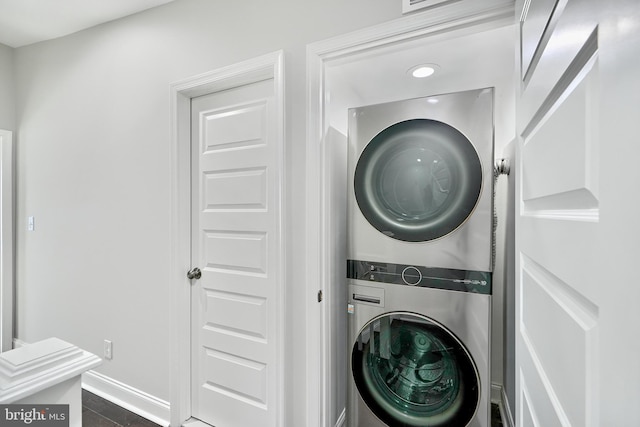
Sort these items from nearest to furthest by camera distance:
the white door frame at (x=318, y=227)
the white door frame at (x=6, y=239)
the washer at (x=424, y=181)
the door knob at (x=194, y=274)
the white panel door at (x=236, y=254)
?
1. the washer at (x=424, y=181)
2. the white door frame at (x=318, y=227)
3. the white panel door at (x=236, y=254)
4. the door knob at (x=194, y=274)
5. the white door frame at (x=6, y=239)

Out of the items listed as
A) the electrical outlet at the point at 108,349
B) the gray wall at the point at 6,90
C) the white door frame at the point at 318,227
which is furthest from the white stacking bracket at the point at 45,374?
the gray wall at the point at 6,90

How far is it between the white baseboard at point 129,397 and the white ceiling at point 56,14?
253 centimetres

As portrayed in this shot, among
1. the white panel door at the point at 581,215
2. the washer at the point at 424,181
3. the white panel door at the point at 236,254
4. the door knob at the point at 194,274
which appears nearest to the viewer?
the white panel door at the point at 581,215

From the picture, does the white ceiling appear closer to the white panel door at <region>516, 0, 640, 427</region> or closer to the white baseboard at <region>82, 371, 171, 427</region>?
the white panel door at <region>516, 0, 640, 427</region>

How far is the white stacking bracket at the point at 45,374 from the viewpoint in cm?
45

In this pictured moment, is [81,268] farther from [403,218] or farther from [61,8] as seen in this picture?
[403,218]

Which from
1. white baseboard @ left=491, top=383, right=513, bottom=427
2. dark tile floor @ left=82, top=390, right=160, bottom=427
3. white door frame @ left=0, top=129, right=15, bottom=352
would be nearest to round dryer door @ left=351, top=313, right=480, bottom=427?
white baseboard @ left=491, top=383, right=513, bottom=427

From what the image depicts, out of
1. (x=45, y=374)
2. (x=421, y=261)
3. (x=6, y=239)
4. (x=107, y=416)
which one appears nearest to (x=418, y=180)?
(x=421, y=261)

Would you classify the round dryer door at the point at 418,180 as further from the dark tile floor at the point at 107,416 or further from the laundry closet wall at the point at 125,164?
the dark tile floor at the point at 107,416

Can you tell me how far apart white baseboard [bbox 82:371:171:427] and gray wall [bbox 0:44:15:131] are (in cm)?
230

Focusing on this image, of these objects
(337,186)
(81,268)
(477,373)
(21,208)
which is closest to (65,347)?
(337,186)

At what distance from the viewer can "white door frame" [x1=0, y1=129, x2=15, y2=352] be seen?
268cm

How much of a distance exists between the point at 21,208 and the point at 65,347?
3130 millimetres

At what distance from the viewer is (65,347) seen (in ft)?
1.79
